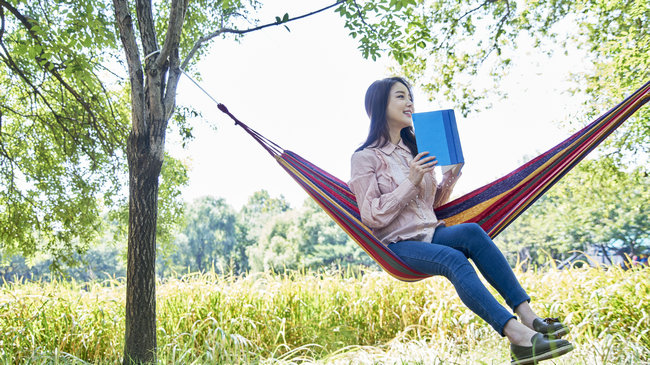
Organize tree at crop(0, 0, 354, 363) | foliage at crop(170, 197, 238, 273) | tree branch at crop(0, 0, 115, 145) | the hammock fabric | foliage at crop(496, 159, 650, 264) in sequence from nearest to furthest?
the hammock fabric
tree at crop(0, 0, 354, 363)
tree branch at crop(0, 0, 115, 145)
foliage at crop(496, 159, 650, 264)
foliage at crop(170, 197, 238, 273)

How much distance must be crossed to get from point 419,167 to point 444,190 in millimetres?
340

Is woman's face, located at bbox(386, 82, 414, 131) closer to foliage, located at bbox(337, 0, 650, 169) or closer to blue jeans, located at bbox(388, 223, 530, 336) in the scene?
blue jeans, located at bbox(388, 223, 530, 336)

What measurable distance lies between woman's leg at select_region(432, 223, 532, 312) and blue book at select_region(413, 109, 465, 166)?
0.25m

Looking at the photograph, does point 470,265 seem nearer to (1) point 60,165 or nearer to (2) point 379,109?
(2) point 379,109

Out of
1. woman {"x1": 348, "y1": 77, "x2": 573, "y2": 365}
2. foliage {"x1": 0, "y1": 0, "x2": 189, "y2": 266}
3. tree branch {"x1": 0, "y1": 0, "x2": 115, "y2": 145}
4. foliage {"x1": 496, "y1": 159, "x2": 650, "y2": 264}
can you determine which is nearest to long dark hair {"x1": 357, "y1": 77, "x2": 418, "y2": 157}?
woman {"x1": 348, "y1": 77, "x2": 573, "y2": 365}

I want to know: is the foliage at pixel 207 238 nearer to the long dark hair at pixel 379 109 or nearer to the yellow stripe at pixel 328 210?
the yellow stripe at pixel 328 210

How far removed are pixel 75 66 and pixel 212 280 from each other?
5.83 feet

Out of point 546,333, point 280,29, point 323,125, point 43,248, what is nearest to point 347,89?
point 323,125

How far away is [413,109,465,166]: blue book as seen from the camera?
1.69 meters

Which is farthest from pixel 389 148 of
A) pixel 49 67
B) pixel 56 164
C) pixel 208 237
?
pixel 208 237

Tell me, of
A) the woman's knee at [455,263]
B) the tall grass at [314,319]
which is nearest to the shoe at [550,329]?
the woman's knee at [455,263]

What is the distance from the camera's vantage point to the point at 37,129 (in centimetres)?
451

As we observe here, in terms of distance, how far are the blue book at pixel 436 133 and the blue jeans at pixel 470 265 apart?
27cm

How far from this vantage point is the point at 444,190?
194 centimetres
